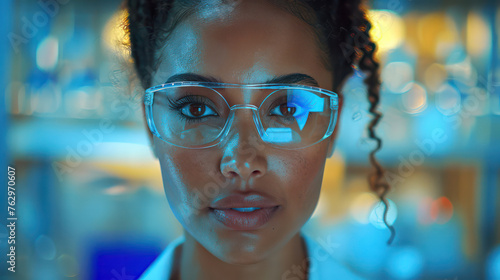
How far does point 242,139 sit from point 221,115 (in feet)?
0.21

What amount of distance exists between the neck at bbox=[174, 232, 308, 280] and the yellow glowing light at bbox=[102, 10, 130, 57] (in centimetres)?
46

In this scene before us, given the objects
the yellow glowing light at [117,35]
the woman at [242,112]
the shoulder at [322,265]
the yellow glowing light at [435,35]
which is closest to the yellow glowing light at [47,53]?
the yellow glowing light at [117,35]

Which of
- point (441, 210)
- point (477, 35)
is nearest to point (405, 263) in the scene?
point (441, 210)

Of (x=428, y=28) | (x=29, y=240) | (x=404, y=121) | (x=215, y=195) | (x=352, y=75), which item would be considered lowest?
(x=29, y=240)

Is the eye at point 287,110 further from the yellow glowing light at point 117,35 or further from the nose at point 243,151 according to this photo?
the yellow glowing light at point 117,35

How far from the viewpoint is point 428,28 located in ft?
3.75

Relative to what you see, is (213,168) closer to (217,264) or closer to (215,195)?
(215,195)

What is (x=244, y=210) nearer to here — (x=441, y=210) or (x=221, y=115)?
(x=221, y=115)

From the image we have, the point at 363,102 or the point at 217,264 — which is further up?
the point at 363,102

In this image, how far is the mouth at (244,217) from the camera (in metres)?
0.80

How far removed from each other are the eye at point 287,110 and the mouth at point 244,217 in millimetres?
188

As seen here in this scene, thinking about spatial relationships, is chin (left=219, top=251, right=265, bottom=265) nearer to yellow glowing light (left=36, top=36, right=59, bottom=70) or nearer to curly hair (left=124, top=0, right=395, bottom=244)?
curly hair (left=124, top=0, right=395, bottom=244)

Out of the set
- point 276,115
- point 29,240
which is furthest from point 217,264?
point 29,240

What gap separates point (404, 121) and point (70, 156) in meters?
0.88
